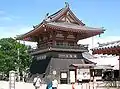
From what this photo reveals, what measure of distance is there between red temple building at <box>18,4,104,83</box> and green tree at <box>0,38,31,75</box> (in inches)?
415

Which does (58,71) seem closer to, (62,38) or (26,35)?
(62,38)

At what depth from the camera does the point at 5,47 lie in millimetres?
56656

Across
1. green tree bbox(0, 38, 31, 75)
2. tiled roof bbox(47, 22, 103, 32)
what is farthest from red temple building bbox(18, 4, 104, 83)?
green tree bbox(0, 38, 31, 75)

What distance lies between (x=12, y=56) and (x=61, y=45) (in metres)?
16.6

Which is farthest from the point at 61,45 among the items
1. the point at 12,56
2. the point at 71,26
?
the point at 12,56

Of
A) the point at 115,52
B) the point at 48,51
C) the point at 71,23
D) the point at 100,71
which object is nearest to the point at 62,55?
the point at 48,51

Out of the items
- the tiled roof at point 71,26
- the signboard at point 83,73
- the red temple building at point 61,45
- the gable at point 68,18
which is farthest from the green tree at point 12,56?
the signboard at point 83,73

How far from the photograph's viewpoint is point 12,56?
2158 inches

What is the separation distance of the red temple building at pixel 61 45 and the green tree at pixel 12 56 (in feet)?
34.6

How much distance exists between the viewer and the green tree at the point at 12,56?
53.9 metres

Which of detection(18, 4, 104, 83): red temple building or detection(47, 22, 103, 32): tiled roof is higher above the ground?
detection(47, 22, 103, 32): tiled roof

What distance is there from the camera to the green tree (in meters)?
53.9

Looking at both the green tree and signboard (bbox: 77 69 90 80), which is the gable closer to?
signboard (bbox: 77 69 90 80)

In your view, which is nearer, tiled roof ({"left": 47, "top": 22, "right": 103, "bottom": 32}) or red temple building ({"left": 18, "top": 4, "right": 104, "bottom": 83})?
red temple building ({"left": 18, "top": 4, "right": 104, "bottom": 83})
